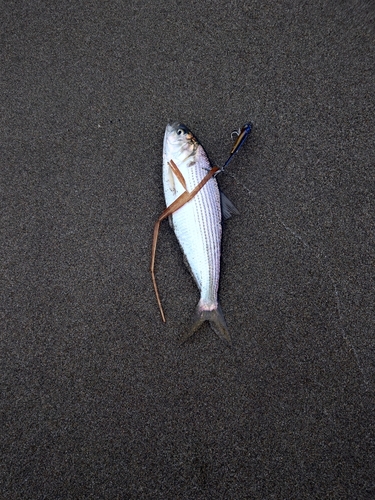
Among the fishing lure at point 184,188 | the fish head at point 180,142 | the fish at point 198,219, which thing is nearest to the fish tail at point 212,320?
the fish at point 198,219

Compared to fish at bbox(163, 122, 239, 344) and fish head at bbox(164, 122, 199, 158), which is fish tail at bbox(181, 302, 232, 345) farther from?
fish head at bbox(164, 122, 199, 158)

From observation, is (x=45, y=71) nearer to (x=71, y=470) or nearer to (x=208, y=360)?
(x=208, y=360)

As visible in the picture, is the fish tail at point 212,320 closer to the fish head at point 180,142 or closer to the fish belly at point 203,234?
the fish belly at point 203,234

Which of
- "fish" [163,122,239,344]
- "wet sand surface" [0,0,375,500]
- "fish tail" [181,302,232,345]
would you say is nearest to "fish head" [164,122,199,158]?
"fish" [163,122,239,344]

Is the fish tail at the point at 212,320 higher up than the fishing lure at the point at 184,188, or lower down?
lower down

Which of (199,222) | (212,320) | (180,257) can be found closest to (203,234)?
(199,222)

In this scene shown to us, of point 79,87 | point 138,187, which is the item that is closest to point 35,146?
point 79,87

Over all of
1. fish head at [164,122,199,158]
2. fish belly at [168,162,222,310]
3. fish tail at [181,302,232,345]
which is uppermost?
fish head at [164,122,199,158]

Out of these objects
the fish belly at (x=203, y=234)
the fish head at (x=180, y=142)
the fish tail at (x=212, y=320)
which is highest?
the fish head at (x=180, y=142)
